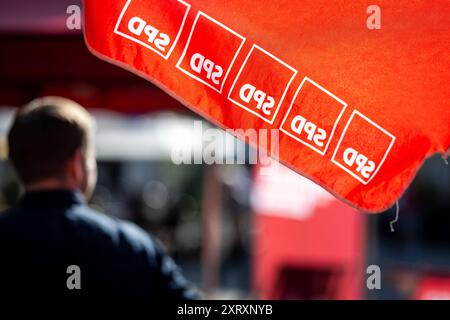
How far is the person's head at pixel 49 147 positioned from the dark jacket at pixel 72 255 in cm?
5

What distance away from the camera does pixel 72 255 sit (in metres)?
1.64

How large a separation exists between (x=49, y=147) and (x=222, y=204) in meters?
7.39

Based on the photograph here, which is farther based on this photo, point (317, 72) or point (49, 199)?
point (49, 199)

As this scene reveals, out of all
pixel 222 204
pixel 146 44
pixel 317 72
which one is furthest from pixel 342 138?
pixel 222 204

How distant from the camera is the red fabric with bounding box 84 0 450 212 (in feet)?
4.98

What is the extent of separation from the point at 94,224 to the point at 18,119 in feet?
1.16

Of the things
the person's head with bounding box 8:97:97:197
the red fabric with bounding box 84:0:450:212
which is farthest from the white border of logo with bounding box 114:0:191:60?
the person's head with bounding box 8:97:97:197

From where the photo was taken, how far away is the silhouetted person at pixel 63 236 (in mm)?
1629

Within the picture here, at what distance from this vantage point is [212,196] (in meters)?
6.27

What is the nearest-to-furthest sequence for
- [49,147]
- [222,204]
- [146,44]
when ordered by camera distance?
[146,44] < [49,147] < [222,204]

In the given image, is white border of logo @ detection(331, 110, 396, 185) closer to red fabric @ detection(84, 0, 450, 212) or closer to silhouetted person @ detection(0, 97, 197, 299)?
red fabric @ detection(84, 0, 450, 212)

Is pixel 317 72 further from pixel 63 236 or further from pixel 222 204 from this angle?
pixel 222 204
